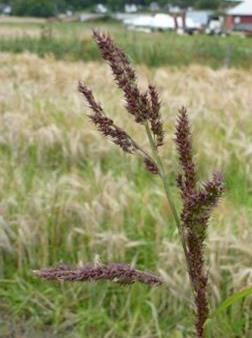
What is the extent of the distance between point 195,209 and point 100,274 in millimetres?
113

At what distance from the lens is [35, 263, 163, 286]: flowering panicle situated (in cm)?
63

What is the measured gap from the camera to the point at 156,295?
10.8ft

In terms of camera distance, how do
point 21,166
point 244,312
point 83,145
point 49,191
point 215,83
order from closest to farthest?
point 244,312 → point 49,191 → point 21,166 → point 83,145 → point 215,83

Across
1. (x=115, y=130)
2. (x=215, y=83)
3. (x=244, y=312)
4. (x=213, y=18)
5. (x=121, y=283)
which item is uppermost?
(x=115, y=130)

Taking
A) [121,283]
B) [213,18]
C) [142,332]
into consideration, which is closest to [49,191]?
[142,332]

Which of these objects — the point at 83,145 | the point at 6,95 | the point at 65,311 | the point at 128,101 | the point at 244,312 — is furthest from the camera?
the point at 6,95

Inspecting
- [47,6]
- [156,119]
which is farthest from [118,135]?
[47,6]

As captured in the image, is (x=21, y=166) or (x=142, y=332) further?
(x=21, y=166)

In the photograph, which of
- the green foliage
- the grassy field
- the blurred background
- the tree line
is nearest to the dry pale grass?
the blurred background

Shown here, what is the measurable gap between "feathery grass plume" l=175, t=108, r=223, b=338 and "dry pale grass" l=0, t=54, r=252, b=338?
44.4 inches

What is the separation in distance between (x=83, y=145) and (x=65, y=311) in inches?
90.9

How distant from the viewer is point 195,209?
0.58m

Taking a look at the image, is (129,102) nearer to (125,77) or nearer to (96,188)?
(125,77)

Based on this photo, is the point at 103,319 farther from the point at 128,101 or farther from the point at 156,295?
the point at 128,101
